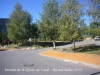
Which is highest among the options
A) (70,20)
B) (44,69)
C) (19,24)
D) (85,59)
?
(19,24)

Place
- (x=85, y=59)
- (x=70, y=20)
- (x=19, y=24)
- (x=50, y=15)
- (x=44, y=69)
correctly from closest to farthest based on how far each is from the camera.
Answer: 1. (x=44, y=69)
2. (x=85, y=59)
3. (x=70, y=20)
4. (x=50, y=15)
5. (x=19, y=24)

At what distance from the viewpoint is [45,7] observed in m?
28.1

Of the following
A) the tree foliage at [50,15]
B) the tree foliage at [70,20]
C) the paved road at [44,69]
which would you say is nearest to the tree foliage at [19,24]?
the tree foliage at [50,15]

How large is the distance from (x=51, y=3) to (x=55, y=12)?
1.97 metres

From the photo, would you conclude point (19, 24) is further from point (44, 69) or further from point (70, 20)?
point (44, 69)

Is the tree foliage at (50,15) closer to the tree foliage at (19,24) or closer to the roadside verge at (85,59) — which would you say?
the tree foliage at (19,24)

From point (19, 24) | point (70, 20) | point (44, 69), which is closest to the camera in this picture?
point (44, 69)

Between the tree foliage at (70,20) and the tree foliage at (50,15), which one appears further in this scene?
the tree foliage at (50,15)

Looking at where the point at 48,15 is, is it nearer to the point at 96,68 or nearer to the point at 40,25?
the point at 40,25

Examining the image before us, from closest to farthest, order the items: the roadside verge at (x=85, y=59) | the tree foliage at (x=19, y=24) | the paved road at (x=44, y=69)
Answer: the paved road at (x=44, y=69) → the roadside verge at (x=85, y=59) → the tree foliage at (x=19, y=24)

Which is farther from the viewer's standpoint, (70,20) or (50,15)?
(50,15)

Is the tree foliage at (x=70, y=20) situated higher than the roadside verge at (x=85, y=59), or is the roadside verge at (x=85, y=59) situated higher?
the tree foliage at (x=70, y=20)

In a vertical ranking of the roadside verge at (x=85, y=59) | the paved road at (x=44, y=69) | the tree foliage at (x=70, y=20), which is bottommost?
the paved road at (x=44, y=69)

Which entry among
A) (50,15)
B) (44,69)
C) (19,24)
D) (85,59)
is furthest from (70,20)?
(19,24)
